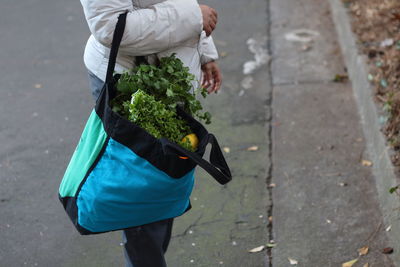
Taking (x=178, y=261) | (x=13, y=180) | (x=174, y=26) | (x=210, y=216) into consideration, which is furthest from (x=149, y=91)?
(x=13, y=180)

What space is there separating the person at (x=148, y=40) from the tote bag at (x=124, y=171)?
0.21ft

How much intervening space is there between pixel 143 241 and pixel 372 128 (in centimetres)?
227

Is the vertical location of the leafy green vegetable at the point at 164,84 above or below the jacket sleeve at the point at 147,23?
below

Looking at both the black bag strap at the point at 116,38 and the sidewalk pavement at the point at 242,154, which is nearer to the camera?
the black bag strap at the point at 116,38

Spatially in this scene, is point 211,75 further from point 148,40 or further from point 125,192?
point 125,192

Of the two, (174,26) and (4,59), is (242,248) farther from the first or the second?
(4,59)

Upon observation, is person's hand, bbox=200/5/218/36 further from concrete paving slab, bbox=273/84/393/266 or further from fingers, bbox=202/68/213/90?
concrete paving slab, bbox=273/84/393/266

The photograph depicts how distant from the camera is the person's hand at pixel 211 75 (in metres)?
3.04

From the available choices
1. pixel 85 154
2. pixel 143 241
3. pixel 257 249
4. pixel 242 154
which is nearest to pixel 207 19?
pixel 85 154

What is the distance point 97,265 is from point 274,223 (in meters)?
1.03

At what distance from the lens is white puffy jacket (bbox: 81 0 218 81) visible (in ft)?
8.25

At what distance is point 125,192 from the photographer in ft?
8.07

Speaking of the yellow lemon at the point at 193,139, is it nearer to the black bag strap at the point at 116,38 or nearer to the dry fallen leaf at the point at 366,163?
the black bag strap at the point at 116,38

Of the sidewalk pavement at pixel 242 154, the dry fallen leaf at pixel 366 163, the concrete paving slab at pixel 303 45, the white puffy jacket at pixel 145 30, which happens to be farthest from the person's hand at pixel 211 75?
the concrete paving slab at pixel 303 45
